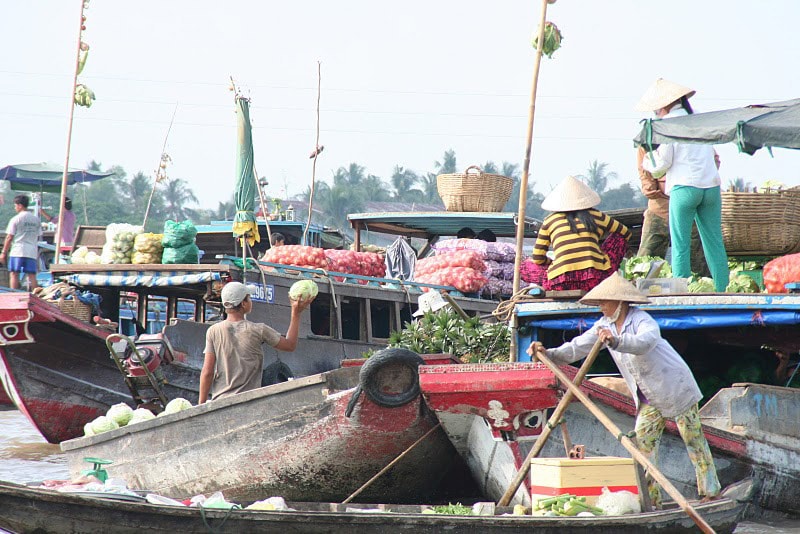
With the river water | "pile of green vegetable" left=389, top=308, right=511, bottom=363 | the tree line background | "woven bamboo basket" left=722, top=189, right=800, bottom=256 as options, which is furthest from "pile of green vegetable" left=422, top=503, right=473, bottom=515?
the tree line background

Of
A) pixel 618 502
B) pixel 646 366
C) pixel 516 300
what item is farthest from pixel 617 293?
pixel 516 300

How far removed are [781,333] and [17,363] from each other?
6906mm

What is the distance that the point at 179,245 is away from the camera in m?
10.1

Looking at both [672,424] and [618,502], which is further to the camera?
[672,424]

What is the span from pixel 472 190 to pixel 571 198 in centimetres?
582

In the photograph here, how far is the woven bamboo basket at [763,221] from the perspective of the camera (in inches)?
287

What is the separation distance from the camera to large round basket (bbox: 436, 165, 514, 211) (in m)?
11.9

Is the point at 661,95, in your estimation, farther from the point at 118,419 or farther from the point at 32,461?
the point at 32,461

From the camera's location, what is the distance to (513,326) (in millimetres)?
6758

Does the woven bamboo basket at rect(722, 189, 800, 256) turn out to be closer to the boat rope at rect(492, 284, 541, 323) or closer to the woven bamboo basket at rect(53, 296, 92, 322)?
the boat rope at rect(492, 284, 541, 323)

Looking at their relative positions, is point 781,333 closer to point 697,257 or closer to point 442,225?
point 697,257

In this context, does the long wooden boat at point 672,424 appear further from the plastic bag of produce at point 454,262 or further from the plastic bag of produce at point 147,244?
the plastic bag of produce at point 147,244

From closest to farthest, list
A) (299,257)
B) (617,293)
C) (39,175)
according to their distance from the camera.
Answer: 1. (617,293)
2. (299,257)
3. (39,175)

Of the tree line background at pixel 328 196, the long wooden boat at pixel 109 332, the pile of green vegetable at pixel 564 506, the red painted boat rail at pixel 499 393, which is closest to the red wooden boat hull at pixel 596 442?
the red painted boat rail at pixel 499 393
